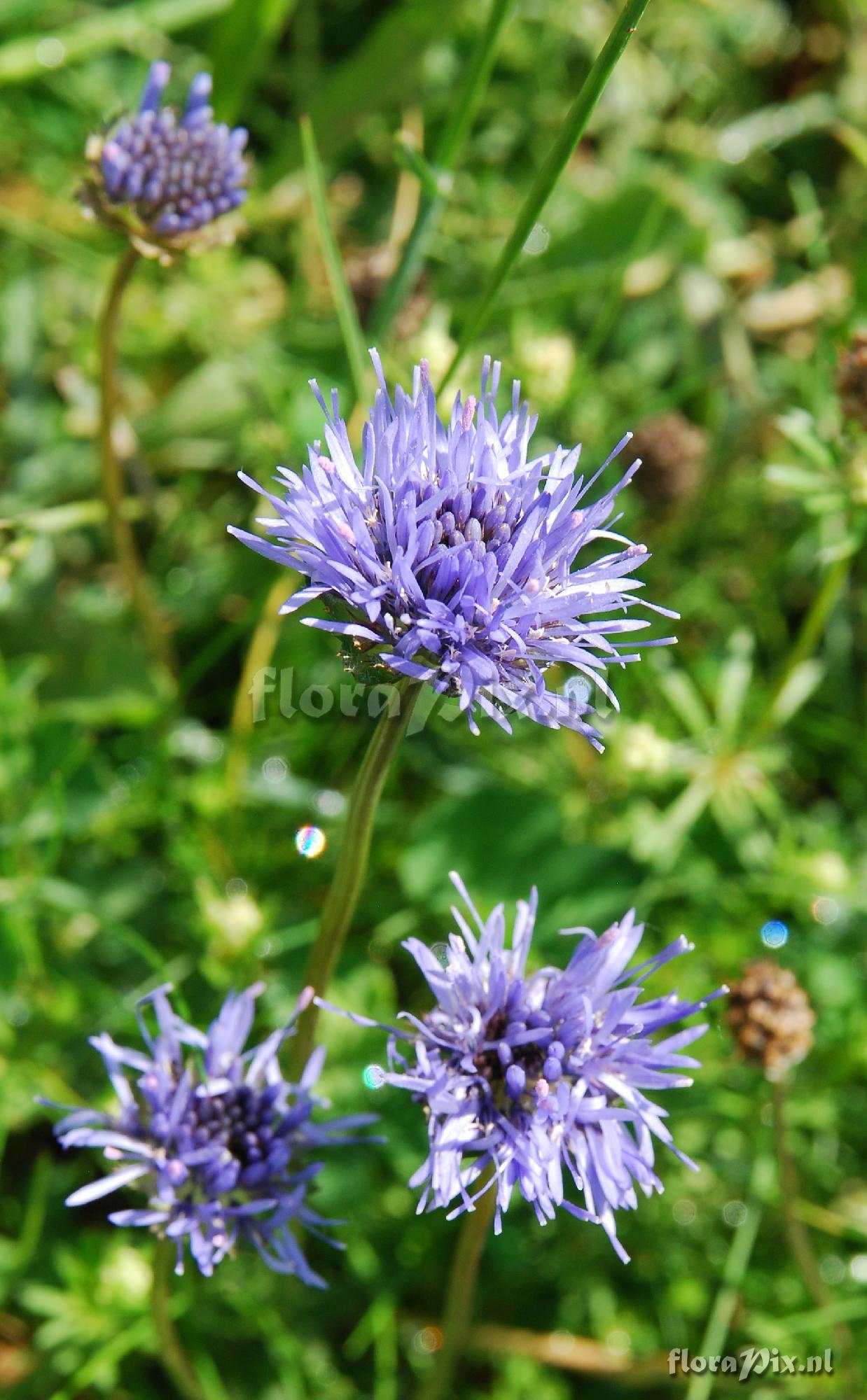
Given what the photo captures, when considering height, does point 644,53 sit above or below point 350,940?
above

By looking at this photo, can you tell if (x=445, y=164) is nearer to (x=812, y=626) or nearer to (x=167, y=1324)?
(x=812, y=626)

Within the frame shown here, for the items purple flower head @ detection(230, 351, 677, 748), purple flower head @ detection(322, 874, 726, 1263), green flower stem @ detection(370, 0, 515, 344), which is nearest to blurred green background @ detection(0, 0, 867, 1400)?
green flower stem @ detection(370, 0, 515, 344)

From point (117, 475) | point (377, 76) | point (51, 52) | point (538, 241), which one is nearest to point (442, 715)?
point (117, 475)

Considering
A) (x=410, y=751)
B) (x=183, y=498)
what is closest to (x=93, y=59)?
(x=183, y=498)

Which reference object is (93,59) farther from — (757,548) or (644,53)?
(757,548)

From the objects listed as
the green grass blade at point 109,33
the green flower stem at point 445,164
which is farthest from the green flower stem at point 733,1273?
the green grass blade at point 109,33

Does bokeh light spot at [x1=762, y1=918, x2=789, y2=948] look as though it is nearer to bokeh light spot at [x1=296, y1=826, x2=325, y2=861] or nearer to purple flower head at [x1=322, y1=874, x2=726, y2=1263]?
bokeh light spot at [x1=296, y1=826, x2=325, y2=861]

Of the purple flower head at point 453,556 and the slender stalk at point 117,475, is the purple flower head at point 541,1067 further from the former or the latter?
the slender stalk at point 117,475
